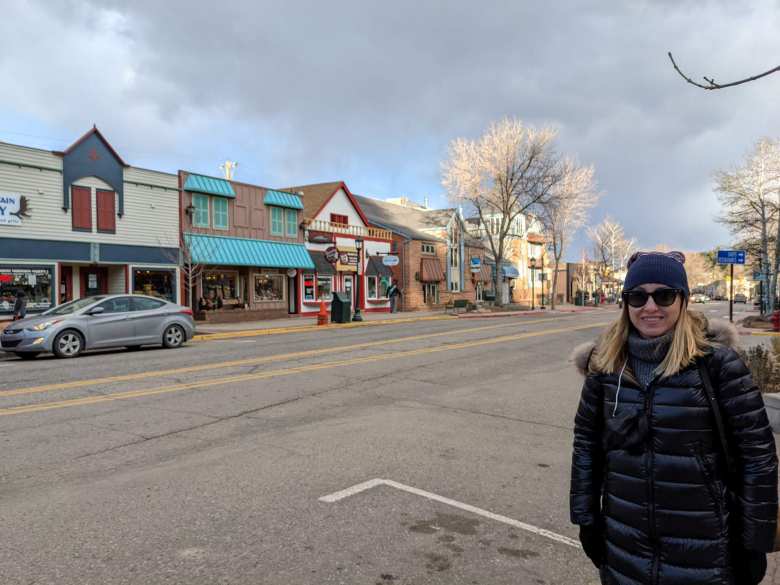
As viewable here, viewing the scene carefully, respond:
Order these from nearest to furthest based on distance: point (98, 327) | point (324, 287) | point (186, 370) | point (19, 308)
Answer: point (186, 370), point (98, 327), point (19, 308), point (324, 287)

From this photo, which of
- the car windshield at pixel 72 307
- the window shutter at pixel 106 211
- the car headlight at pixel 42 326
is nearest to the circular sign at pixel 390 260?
the window shutter at pixel 106 211

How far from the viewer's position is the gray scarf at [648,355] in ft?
7.30

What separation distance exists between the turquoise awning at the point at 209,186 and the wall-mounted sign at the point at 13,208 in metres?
7.02

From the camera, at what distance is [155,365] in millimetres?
11859

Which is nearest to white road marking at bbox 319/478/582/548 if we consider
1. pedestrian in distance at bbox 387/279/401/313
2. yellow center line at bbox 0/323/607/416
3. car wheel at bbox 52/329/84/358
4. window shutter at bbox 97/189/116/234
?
yellow center line at bbox 0/323/607/416

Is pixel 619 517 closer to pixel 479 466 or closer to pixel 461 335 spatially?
pixel 479 466

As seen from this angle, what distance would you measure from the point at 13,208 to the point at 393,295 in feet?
71.6

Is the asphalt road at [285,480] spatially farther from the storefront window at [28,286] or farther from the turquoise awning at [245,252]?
the turquoise awning at [245,252]

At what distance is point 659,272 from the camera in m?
2.31

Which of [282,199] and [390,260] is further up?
[282,199]

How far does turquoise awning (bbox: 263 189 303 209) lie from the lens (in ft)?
100

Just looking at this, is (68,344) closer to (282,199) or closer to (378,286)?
(282,199)

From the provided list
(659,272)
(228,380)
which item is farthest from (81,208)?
(659,272)

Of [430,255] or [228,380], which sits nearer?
[228,380]
